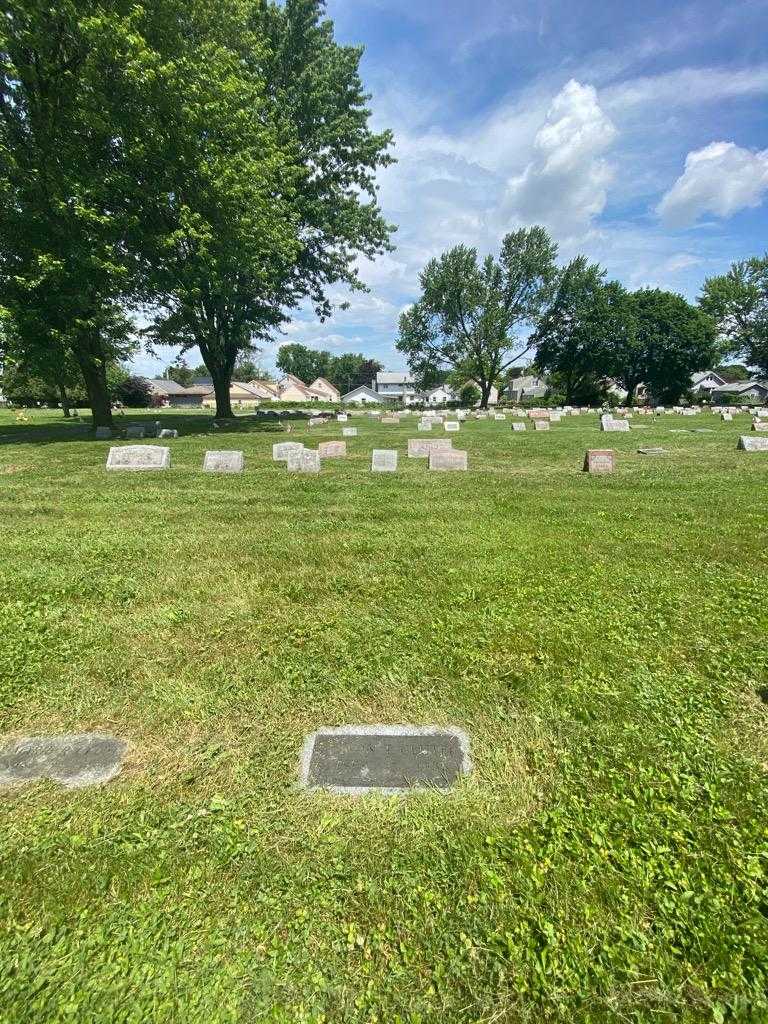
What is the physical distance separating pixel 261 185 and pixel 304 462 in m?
14.5

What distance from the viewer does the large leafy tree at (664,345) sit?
54.2 meters

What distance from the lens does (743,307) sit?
60.4 meters

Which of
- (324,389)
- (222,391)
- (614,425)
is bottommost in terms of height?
(614,425)

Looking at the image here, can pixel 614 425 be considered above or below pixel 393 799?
above

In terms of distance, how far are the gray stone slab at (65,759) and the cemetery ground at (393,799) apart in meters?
0.07

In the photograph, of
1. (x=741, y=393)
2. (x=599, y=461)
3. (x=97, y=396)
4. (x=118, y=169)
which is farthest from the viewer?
(x=741, y=393)

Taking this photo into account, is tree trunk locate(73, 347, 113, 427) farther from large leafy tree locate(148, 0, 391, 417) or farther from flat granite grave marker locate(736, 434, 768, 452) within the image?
flat granite grave marker locate(736, 434, 768, 452)

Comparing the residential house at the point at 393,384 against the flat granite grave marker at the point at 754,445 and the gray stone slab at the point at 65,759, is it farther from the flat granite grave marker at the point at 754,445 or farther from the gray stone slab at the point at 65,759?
the gray stone slab at the point at 65,759

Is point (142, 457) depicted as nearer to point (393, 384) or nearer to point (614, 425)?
point (614, 425)

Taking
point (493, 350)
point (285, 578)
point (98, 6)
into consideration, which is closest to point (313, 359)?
point (493, 350)

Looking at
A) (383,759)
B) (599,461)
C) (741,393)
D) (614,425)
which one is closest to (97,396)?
(599,461)

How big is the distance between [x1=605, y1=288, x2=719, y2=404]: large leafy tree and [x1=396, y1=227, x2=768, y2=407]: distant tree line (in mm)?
112

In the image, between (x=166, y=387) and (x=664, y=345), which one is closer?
(x=664, y=345)

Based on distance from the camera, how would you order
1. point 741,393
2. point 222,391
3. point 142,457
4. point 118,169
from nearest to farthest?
point 142,457 → point 118,169 → point 222,391 → point 741,393
